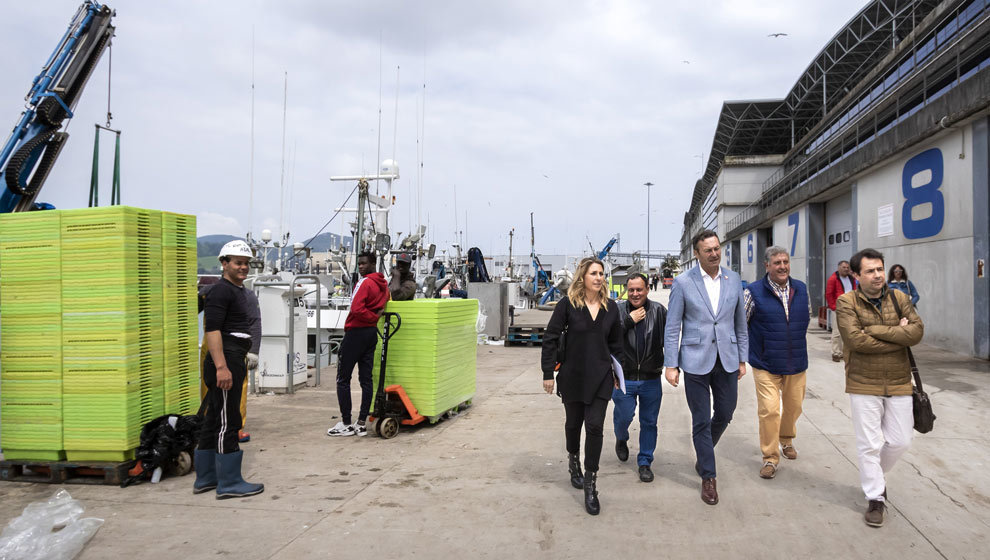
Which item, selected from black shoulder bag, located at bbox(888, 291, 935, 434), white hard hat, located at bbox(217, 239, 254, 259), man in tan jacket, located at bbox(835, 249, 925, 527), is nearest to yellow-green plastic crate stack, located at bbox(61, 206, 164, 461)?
white hard hat, located at bbox(217, 239, 254, 259)

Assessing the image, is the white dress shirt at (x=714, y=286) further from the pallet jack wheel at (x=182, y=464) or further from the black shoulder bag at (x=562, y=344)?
the pallet jack wheel at (x=182, y=464)

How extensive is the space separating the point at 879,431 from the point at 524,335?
38.4 ft

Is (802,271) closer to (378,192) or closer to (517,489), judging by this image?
(378,192)

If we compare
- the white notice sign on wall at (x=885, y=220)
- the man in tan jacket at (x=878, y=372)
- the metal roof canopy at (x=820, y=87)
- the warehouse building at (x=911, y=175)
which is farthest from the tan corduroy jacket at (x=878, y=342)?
the metal roof canopy at (x=820, y=87)

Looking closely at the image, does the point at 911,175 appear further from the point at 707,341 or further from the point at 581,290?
the point at 581,290

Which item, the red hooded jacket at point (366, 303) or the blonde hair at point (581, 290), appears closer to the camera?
the blonde hair at point (581, 290)

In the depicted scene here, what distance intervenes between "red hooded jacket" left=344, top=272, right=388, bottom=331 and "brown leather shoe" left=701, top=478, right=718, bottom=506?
11.6 ft

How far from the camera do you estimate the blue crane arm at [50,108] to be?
10.3 m

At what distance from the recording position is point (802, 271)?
965 inches

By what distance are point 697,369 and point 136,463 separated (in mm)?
4379

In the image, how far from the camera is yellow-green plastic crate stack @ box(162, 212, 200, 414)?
5250 millimetres

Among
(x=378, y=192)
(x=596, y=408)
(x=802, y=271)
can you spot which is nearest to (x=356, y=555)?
(x=596, y=408)

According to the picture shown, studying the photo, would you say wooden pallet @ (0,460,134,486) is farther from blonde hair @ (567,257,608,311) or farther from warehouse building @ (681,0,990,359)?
warehouse building @ (681,0,990,359)

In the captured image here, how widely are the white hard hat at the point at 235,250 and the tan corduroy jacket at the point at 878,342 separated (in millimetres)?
4249
